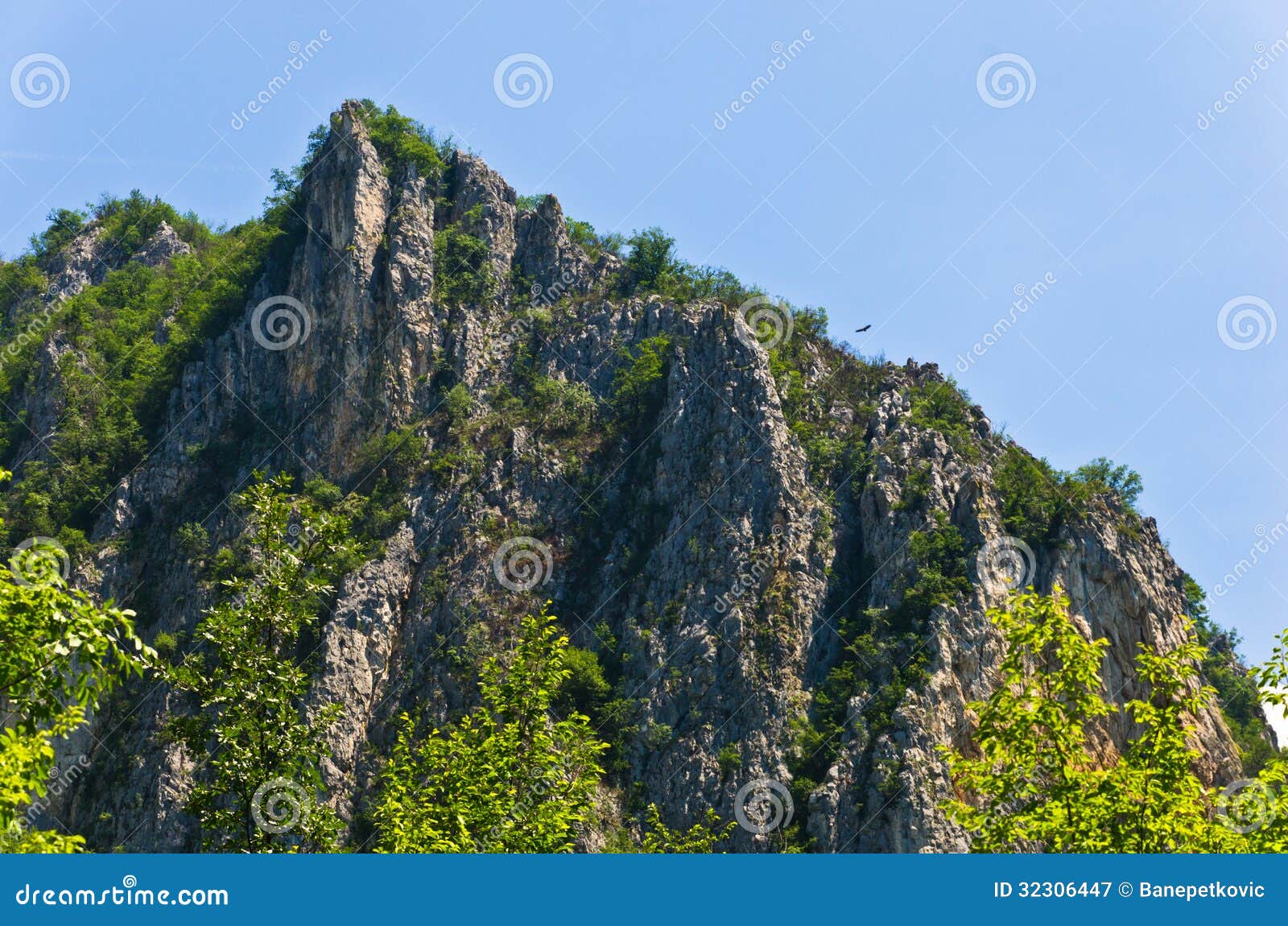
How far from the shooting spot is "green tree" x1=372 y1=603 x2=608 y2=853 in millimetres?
19828

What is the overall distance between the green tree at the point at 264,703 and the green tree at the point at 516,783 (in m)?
3.21

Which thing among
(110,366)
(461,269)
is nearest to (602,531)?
(461,269)

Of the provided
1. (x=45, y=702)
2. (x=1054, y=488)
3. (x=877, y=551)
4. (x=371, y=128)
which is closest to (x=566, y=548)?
(x=877, y=551)

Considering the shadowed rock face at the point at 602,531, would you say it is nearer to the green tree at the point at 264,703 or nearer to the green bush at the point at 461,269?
the green bush at the point at 461,269

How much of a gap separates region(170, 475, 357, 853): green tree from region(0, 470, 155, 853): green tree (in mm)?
3044

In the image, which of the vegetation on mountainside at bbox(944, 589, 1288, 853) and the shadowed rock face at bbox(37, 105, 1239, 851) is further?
the shadowed rock face at bbox(37, 105, 1239, 851)

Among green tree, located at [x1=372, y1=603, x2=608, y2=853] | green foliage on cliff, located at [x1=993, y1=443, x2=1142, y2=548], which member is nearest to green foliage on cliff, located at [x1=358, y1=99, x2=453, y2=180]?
green foliage on cliff, located at [x1=993, y1=443, x2=1142, y2=548]

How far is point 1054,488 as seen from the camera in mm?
77125

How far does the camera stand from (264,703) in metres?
16.0

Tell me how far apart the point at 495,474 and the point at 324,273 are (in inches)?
758

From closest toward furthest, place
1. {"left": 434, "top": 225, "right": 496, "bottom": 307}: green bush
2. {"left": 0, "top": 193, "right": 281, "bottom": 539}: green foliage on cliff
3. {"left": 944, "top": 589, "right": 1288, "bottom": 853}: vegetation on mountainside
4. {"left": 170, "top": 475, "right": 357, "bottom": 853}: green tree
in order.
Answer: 1. {"left": 944, "top": 589, "right": 1288, "bottom": 853}: vegetation on mountainside
2. {"left": 170, "top": 475, "right": 357, "bottom": 853}: green tree
3. {"left": 0, "top": 193, "right": 281, "bottom": 539}: green foliage on cliff
4. {"left": 434, "top": 225, "right": 496, "bottom": 307}: green bush

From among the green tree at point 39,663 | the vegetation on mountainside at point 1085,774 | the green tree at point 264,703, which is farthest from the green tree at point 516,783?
the green tree at point 39,663

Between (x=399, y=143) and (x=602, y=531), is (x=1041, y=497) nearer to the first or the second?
(x=602, y=531)

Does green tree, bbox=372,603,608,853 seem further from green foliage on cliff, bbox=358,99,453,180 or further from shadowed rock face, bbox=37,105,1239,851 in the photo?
green foliage on cliff, bbox=358,99,453,180
